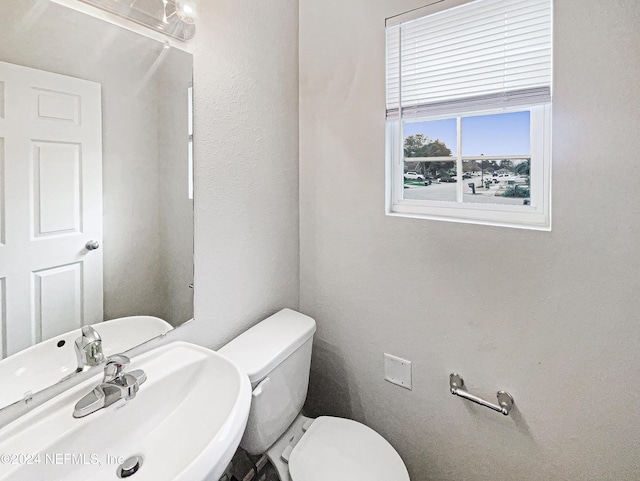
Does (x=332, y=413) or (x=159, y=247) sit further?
(x=332, y=413)

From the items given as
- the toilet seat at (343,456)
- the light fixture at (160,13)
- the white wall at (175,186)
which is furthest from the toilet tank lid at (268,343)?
the light fixture at (160,13)

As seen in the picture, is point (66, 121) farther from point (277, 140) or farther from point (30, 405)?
point (277, 140)

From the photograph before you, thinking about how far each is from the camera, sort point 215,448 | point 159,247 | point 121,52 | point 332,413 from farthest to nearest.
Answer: point 332,413
point 159,247
point 121,52
point 215,448

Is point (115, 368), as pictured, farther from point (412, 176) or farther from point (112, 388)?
point (412, 176)

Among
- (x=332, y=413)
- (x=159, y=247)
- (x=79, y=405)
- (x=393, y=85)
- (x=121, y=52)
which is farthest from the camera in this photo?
(x=332, y=413)

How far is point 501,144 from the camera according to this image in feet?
4.17

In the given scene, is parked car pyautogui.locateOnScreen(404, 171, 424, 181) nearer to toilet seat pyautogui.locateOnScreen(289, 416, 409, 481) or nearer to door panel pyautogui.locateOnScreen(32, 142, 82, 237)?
toilet seat pyautogui.locateOnScreen(289, 416, 409, 481)

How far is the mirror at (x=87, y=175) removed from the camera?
80 cm

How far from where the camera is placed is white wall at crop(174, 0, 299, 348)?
1230 millimetres

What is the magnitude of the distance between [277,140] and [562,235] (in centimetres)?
111

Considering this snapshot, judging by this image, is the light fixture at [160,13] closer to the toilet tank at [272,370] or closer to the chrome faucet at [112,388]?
the chrome faucet at [112,388]

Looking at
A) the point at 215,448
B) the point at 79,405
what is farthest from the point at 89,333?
the point at 215,448

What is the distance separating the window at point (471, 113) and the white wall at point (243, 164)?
465 millimetres

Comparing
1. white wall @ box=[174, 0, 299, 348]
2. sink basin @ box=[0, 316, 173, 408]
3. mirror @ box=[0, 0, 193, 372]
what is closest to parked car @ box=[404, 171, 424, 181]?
white wall @ box=[174, 0, 299, 348]
